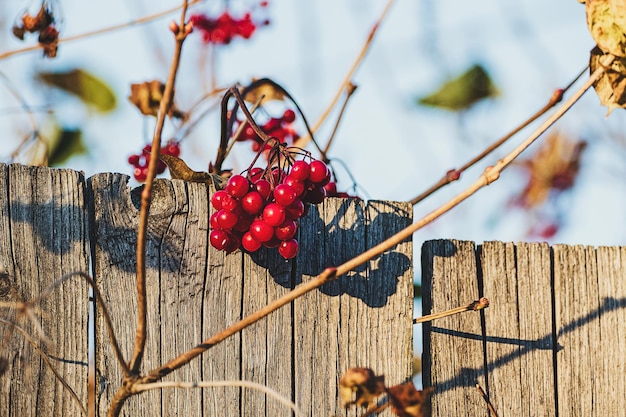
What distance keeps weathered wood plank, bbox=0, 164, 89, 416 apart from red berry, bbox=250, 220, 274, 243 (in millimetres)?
419

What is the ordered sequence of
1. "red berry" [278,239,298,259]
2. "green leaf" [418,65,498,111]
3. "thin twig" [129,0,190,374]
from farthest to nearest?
"green leaf" [418,65,498,111] → "red berry" [278,239,298,259] → "thin twig" [129,0,190,374]

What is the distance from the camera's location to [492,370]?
2090 mm

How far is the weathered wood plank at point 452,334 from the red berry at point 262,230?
54cm

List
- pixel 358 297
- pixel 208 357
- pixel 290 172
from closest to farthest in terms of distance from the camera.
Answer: pixel 290 172, pixel 208 357, pixel 358 297

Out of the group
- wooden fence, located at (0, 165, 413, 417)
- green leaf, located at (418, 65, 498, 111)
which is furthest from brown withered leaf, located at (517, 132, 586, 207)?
wooden fence, located at (0, 165, 413, 417)

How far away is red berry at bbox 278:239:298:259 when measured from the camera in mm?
1823

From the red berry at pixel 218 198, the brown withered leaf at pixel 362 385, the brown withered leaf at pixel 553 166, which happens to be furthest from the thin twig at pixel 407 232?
the brown withered leaf at pixel 553 166

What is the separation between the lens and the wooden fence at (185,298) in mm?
1790

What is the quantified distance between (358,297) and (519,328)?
484mm

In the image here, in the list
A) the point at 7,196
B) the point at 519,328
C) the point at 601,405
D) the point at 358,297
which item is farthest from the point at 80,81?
the point at 601,405

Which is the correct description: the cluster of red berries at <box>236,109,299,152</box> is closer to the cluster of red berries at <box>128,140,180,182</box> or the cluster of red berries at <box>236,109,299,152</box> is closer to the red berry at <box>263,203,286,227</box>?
the cluster of red berries at <box>128,140,180,182</box>

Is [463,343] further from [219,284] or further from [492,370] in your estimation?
[219,284]

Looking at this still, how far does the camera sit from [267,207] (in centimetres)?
175

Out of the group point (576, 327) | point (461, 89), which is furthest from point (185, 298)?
point (461, 89)
